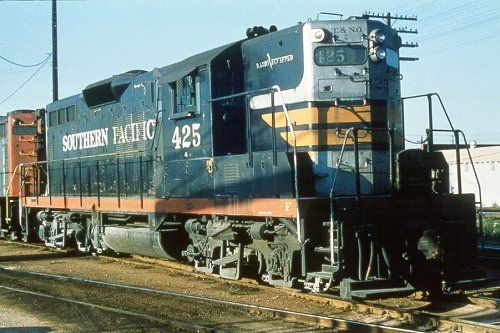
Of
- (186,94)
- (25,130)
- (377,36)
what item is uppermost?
(377,36)

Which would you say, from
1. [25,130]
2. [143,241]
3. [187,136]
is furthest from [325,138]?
[25,130]

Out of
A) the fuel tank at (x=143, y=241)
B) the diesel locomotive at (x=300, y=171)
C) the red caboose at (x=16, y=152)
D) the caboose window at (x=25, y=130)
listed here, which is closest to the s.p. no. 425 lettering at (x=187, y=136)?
the diesel locomotive at (x=300, y=171)

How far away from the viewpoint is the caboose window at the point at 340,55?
8.84 meters

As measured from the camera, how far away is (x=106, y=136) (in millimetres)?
13680

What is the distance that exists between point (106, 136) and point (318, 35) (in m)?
6.34

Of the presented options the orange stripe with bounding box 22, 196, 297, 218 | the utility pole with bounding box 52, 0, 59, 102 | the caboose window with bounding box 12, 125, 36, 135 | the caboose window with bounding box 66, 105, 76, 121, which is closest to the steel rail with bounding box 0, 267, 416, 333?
the orange stripe with bounding box 22, 196, 297, 218

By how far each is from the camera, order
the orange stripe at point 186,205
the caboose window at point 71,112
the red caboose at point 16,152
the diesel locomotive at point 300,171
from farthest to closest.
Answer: the red caboose at point 16,152 < the caboose window at point 71,112 < the orange stripe at point 186,205 < the diesel locomotive at point 300,171

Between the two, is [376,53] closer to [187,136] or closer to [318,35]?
[318,35]

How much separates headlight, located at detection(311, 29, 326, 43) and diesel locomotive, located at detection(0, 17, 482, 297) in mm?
13

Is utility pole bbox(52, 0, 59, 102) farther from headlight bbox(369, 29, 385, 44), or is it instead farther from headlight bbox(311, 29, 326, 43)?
headlight bbox(369, 29, 385, 44)

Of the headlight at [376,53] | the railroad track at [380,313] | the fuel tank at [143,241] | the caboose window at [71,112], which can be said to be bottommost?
the railroad track at [380,313]

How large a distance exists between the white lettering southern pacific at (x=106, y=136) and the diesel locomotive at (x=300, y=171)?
0.09m

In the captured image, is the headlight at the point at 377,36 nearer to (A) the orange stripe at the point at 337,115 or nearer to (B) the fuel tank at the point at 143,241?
(A) the orange stripe at the point at 337,115

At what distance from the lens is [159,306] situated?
8.52 meters
